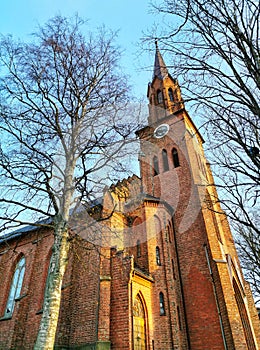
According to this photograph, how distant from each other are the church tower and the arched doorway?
8.62 feet

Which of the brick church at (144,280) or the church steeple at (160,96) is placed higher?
the church steeple at (160,96)

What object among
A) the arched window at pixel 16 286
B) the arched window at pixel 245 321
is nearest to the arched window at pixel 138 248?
the arched window at pixel 245 321

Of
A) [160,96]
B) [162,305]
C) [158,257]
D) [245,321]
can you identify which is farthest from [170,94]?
[245,321]

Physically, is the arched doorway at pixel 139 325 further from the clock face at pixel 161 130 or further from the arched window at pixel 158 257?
the clock face at pixel 161 130

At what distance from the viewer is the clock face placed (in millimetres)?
20381

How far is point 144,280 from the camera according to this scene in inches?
475

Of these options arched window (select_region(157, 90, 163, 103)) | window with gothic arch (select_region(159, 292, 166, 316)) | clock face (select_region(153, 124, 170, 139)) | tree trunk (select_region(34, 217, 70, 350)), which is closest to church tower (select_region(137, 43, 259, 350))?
clock face (select_region(153, 124, 170, 139))

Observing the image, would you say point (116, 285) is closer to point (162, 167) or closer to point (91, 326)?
point (91, 326)

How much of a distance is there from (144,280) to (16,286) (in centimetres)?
828

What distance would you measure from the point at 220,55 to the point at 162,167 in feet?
45.1

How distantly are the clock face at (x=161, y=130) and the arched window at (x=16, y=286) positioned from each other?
40.8 ft

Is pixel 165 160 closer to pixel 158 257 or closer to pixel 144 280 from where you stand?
pixel 158 257

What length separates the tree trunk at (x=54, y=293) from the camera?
229 inches

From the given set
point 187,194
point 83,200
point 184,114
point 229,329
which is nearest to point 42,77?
point 83,200
